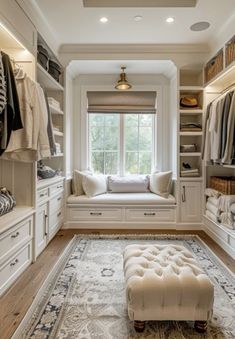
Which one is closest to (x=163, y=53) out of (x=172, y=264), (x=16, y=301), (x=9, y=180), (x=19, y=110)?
(x=19, y=110)

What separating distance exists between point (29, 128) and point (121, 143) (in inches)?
95.5

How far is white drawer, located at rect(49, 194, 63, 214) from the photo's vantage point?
11.2ft

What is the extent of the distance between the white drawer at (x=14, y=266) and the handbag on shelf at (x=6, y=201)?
1.30ft

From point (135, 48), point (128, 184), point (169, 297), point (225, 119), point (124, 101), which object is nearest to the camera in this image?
point (169, 297)

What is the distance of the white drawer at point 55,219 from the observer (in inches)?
134

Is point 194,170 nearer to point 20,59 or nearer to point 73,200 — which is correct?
point 73,200

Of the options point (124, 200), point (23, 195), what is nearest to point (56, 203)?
point (23, 195)

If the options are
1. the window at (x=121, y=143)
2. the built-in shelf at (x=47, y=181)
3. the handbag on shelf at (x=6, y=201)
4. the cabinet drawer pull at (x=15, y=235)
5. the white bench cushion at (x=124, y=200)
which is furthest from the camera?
the window at (x=121, y=143)

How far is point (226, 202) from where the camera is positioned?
3.15 metres

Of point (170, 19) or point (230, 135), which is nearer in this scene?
point (230, 135)

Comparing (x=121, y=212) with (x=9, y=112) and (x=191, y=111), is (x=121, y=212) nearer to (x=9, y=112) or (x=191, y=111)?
(x=191, y=111)

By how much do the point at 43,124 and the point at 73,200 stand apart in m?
1.61

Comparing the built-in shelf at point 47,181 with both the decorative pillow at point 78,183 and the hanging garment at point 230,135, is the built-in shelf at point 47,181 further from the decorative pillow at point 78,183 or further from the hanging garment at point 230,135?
the hanging garment at point 230,135

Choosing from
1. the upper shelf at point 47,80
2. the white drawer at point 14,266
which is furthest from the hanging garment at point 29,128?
the white drawer at point 14,266
